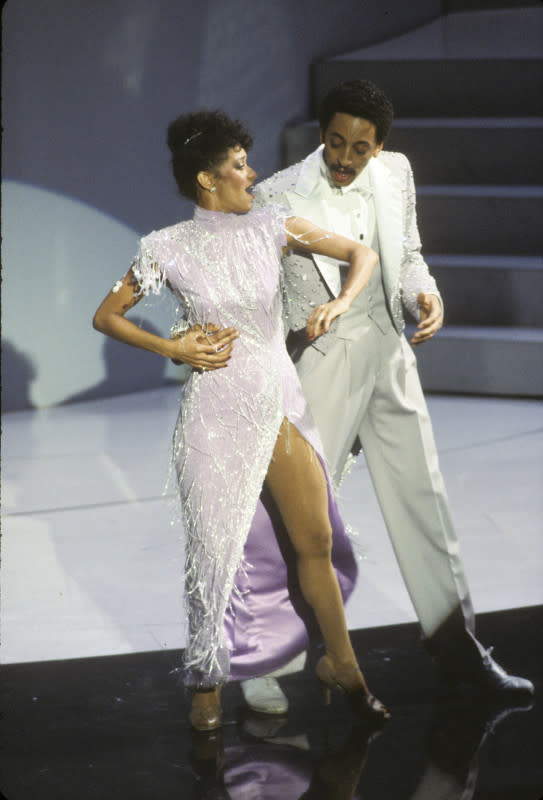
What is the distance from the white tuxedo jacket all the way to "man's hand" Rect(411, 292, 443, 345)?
3 centimetres

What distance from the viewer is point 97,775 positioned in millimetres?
2566

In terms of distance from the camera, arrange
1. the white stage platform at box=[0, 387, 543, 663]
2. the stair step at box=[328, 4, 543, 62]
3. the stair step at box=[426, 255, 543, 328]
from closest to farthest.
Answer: the white stage platform at box=[0, 387, 543, 663] < the stair step at box=[426, 255, 543, 328] < the stair step at box=[328, 4, 543, 62]

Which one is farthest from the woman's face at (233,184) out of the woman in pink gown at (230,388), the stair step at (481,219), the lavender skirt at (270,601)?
the stair step at (481,219)

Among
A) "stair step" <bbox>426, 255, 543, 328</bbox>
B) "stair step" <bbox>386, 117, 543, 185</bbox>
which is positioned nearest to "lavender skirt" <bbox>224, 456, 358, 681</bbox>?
"stair step" <bbox>426, 255, 543, 328</bbox>

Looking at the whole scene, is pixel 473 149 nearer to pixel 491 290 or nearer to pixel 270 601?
pixel 491 290

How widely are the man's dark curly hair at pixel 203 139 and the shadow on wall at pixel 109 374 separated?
3.79m

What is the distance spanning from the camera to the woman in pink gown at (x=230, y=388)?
2.58m

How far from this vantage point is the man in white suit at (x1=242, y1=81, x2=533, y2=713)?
2.80 m

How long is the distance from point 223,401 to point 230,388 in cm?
3

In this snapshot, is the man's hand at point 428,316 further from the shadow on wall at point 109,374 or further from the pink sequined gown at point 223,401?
the shadow on wall at point 109,374

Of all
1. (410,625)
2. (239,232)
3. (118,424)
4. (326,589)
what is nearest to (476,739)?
(326,589)

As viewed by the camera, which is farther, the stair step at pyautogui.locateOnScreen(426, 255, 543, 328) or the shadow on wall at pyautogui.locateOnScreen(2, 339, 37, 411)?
the stair step at pyautogui.locateOnScreen(426, 255, 543, 328)

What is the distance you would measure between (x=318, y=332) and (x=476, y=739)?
929 millimetres

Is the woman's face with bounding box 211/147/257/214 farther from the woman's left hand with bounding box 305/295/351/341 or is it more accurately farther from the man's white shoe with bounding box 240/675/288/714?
the man's white shoe with bounding box 240/675/288/714
